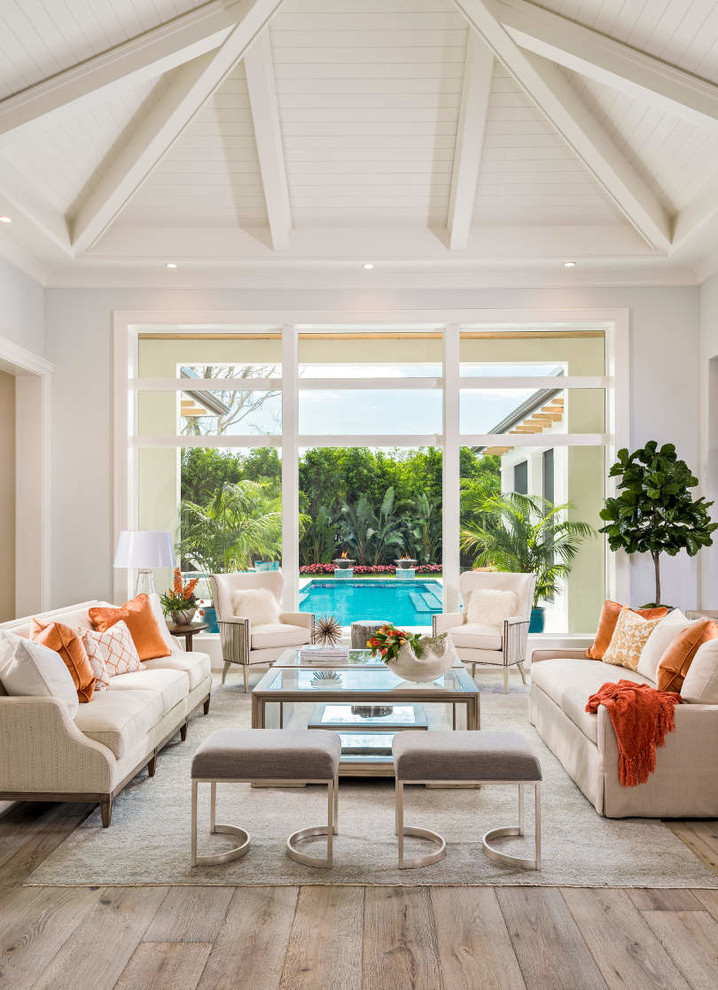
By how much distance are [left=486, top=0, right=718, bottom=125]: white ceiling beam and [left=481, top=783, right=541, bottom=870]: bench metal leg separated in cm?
389

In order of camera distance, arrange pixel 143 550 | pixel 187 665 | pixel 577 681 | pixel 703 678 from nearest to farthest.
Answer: pixel 703 678, pixel 577 681, pixel 187 665, pixel 143 550

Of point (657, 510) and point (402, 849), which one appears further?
point (657, 510)

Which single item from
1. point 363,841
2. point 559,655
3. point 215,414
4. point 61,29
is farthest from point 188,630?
point 61,29

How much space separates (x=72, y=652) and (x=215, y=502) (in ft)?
11.2

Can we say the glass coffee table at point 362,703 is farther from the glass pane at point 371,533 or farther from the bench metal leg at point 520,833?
the glass pane at point 371,533

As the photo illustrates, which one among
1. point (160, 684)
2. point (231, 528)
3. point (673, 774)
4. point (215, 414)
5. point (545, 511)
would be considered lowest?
point (673, 774)

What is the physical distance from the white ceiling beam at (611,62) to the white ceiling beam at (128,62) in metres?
1.61

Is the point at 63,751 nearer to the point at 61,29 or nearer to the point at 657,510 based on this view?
the point at 61,29

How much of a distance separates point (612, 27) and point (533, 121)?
1.13 m

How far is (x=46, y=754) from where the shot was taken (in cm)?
348

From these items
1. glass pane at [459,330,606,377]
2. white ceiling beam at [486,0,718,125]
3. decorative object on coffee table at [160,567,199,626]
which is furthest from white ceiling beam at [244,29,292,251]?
decorative object on coffee table at [160,567,199,626]

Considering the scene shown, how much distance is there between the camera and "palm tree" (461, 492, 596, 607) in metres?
7.17

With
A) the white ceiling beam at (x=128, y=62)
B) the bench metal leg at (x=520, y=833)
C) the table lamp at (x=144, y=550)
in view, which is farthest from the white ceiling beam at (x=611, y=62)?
the table lamp at (x=144, y=550)

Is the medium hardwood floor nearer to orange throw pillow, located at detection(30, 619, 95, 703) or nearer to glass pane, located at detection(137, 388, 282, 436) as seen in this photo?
orange throw pillow, located at detection(30, 619, 95, 703)
